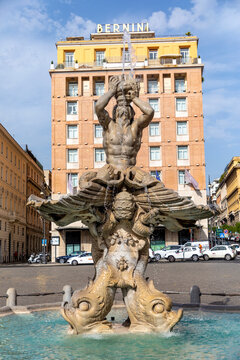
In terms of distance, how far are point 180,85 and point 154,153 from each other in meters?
8.01

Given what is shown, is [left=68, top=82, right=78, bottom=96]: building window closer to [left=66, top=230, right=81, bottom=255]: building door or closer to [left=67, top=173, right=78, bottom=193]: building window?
[left=67, top=173, right=78, bottom=193]: building window

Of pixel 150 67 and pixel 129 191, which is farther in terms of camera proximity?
pixel 150 67

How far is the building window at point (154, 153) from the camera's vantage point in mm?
46875

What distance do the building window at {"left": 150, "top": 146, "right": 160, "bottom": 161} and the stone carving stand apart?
38838mm

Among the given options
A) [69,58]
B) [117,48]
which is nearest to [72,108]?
[69,58]

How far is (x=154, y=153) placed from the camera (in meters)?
46.9

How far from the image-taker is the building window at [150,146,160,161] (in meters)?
46.9

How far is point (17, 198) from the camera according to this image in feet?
206

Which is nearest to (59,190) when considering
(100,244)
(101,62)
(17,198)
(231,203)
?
(101,62)

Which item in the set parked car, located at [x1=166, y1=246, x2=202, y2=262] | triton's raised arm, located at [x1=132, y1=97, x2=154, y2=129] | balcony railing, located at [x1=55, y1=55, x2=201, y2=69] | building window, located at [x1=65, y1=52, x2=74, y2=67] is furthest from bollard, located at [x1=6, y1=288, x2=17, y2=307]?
building window, located at [x1=65, y1=52, x2=74, y2=67]

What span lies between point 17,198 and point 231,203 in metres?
62.9

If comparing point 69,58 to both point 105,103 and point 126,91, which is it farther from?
point 105,103

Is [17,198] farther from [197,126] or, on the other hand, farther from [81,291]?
[81,291]

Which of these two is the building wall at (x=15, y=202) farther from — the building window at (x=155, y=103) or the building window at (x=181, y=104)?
the building window at (x=181, y=104)
